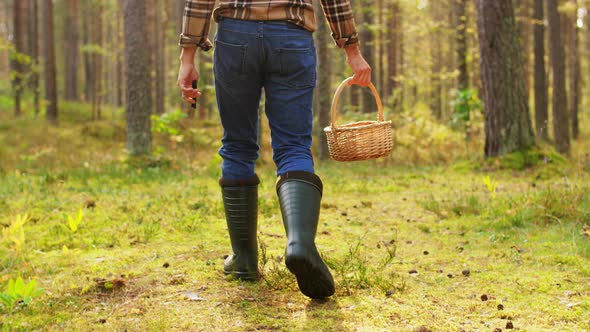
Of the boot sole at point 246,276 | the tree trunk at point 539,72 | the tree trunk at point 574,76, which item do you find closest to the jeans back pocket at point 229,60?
the boot sole at point 246,276

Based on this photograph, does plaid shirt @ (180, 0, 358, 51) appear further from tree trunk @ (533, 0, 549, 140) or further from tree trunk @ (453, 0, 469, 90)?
tree trunk @ (533, 0, 549, 140)

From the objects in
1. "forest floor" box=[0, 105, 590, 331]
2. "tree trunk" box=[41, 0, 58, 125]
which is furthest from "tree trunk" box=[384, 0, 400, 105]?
"forest floor" box=[0, 105, 590, 331]

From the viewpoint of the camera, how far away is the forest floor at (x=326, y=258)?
2.60 meters

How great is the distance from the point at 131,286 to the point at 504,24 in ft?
22.3

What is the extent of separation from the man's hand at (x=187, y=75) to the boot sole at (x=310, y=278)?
1.05m

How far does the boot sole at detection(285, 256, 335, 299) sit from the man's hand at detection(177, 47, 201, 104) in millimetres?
1047

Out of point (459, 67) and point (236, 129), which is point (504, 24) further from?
point (459, 67)

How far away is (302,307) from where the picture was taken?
8.81ft

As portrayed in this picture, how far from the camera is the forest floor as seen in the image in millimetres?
2598

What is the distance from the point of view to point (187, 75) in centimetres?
285

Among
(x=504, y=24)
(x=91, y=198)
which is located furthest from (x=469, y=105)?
(x=91, y=198)

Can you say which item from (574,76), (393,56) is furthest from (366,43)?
(574,76)

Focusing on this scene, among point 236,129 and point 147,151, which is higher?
point 236,129

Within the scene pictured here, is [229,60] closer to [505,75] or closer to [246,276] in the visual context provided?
[246,276]
